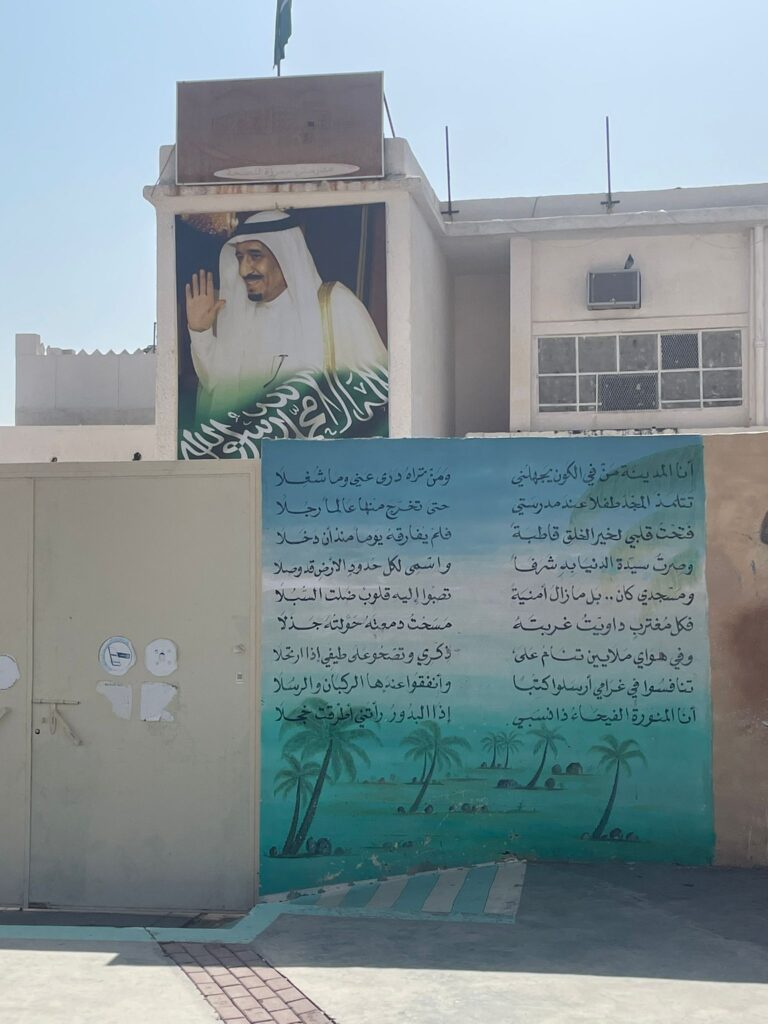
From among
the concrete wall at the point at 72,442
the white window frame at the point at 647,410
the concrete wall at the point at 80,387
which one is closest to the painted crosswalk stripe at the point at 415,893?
the white window frame at the point at 647,410

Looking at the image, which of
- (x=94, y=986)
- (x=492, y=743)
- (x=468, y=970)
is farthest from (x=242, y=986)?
(x=492, y=743)

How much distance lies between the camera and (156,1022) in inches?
164

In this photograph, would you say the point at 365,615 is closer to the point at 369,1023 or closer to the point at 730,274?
the point at 369,1023

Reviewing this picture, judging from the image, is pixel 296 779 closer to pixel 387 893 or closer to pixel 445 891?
pixel 387 893

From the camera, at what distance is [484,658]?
6.24 meters

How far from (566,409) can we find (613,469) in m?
12.4

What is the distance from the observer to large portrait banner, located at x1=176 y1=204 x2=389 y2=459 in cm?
1608

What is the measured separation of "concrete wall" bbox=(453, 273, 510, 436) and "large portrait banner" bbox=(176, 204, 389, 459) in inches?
171

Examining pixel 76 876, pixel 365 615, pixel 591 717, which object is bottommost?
pixel 76 876

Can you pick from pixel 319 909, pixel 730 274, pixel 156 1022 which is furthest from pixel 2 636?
pixel 730 274

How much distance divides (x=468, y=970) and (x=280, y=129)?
13.5 metres

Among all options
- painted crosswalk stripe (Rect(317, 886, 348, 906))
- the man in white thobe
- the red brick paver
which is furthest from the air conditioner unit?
the red brick paver

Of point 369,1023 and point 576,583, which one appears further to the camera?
point 576,583

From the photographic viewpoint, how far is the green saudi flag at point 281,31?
1738 centimetres
